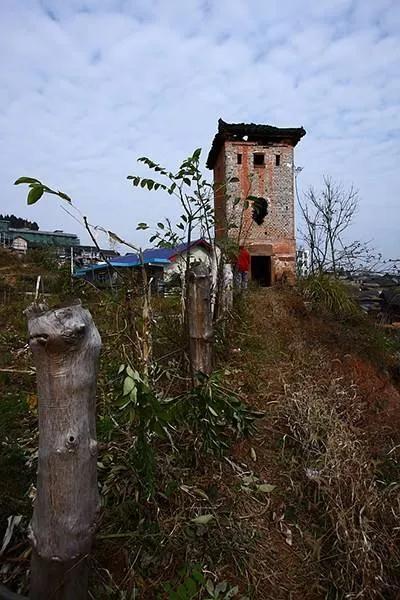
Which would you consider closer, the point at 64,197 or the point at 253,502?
the point at 64,197

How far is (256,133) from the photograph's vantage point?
11.1 m

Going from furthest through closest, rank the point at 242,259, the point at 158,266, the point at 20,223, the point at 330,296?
1. the point at 20,223
2. the point at 330,296
3. the point at 242,259
4. the point at 158,266

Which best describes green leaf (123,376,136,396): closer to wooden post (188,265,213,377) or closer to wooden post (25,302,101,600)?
wooden post (25,302,101,600)

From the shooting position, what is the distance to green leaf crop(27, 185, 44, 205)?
1.29 meters

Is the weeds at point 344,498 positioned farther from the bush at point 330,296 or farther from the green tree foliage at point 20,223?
the green tree foliage at point 20,223

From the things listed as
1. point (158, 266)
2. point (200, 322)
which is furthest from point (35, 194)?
point (158, 266)

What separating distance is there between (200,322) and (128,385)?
134 centimetres

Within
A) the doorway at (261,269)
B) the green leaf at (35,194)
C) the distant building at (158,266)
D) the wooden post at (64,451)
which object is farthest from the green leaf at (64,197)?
the doorway at (261,269)

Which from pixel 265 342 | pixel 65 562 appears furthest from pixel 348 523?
pixel 265 342

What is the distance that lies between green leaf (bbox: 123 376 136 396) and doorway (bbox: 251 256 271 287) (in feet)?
34.6

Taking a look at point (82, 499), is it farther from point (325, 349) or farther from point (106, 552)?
point (325, 349)

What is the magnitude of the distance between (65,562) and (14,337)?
14.4ft

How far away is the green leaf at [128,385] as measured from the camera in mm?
1262

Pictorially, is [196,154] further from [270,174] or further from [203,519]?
[270,174]
